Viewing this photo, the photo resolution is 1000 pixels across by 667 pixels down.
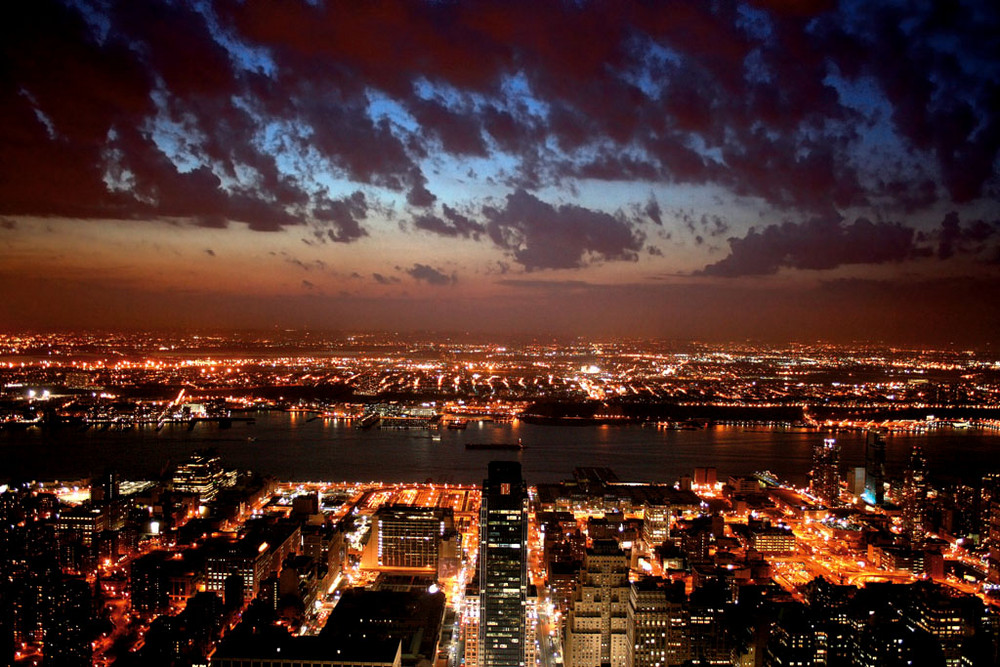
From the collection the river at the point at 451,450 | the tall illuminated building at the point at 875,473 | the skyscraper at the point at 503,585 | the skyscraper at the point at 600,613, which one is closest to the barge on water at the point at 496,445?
the river at the point at 451,450

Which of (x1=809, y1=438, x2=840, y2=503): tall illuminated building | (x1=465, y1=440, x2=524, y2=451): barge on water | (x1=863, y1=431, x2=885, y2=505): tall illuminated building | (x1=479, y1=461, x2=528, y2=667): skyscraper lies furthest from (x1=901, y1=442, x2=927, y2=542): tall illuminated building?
(x1=465, y1=440, x2=524, y2=451): barge on water

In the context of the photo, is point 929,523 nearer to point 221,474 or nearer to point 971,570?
point 971,570

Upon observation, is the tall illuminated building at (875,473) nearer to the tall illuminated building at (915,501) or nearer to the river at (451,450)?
the tall illuminated building at (915,501)

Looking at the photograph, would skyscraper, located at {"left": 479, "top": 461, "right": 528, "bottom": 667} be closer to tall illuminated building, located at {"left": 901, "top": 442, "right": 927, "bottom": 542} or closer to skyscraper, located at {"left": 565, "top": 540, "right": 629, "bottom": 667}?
skyscraper, located at {"left": 565, "top": 540, "right": 629, "bottom": 667}

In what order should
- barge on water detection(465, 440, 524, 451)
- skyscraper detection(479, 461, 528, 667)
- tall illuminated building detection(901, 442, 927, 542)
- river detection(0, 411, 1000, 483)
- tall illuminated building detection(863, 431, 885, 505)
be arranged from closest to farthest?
skyscraper detection(479, 461, 528, 667)
tall illuminated building detection(901, 442, 927, 542)
tall illuminated building detection(863, 431, 885, 505)
river detection(0, 411, 1000, 483)
barge on water detection(465, 440, 524, 451)

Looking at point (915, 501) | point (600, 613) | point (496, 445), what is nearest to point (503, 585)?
point (600, 613)

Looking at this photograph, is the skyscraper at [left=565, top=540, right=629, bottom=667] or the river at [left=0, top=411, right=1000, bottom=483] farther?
the river at [left=0, top=411, right=1000, bottom=483]

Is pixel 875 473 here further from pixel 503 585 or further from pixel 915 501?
pixel 503 585
